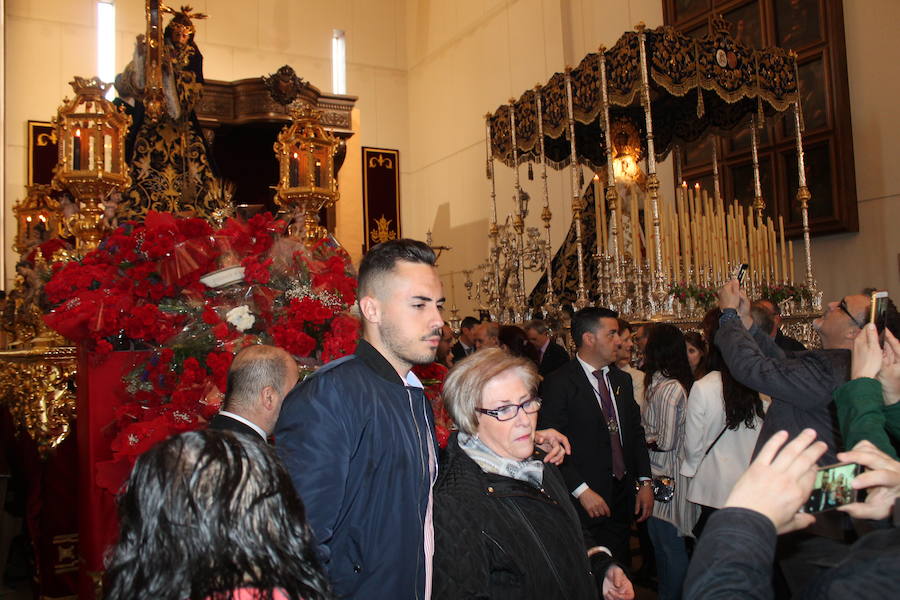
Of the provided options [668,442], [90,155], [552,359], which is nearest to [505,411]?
[668,442]

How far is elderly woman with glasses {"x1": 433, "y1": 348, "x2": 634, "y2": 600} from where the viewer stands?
6.88ft

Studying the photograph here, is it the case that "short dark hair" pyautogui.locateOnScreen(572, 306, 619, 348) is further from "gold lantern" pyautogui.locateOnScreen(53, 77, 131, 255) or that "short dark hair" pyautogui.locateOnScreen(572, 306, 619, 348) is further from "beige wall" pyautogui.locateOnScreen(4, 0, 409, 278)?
"beige wall" pyautogui.locateOnScreen(4, 0, 409, 278)

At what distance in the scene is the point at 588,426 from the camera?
4266 mm

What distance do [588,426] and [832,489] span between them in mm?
3029

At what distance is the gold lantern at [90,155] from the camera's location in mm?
4246

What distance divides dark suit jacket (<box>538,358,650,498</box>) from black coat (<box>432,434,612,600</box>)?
1805mm

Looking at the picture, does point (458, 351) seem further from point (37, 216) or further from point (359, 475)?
point (359, 475)

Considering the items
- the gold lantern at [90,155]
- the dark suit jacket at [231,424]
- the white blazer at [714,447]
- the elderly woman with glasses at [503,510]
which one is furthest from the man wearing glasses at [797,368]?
the gold lantern at [90,155]

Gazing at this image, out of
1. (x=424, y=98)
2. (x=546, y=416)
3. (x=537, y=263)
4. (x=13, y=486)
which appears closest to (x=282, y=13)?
(x=424, y=98)

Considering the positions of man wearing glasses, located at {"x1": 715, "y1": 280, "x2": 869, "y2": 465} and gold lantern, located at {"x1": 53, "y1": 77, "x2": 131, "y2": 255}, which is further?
gold lantern, located at {"x1": 53, "y1": 77, "x2": 131, "y2": 255}

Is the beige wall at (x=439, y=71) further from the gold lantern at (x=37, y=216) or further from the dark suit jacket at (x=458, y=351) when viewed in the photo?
the gold lantern at (x=37, y=216)

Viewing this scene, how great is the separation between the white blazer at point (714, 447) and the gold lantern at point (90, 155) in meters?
3.31

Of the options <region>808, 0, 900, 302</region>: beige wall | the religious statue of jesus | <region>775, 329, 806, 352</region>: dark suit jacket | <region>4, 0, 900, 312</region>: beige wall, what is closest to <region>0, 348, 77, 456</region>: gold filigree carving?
the religious statue of jesus

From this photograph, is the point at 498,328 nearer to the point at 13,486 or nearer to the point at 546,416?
the point at 546,416
